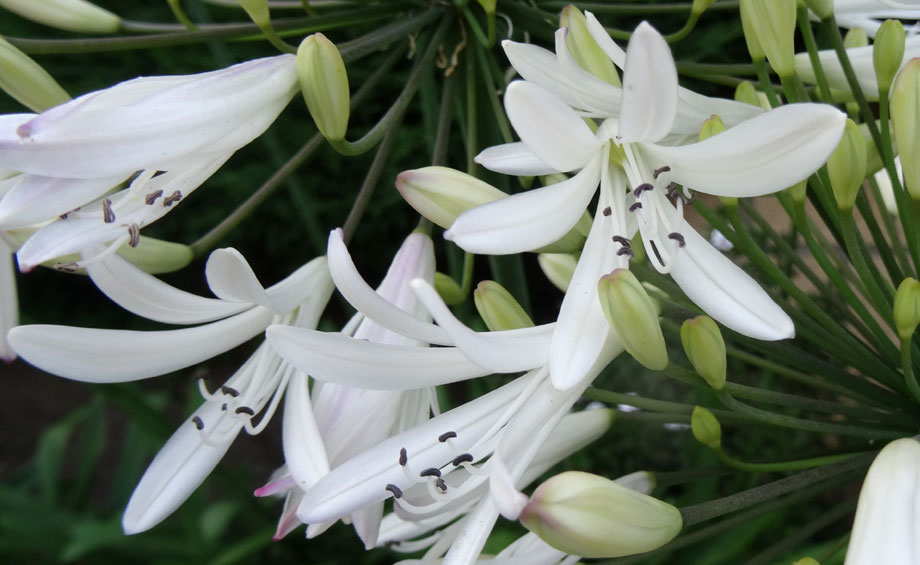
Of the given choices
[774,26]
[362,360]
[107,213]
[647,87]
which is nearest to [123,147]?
[107,213]

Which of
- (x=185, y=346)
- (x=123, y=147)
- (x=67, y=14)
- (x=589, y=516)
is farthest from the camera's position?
(x=67, y=14)

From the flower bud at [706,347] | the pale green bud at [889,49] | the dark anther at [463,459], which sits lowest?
the dark anther at [463,459]

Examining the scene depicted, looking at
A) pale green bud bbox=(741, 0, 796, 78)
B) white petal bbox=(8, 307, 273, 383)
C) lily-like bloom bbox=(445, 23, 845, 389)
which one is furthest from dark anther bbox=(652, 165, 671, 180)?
white petal bbox=(8, 307, 273, 383)

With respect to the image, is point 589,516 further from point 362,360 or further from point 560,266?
point 560,266

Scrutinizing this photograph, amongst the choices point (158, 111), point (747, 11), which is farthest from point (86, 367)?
point (747, 11)

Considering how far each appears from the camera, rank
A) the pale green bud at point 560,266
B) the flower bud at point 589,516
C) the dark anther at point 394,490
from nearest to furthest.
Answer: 1. the flower bud at point 589,516
2. the dark anther at point 394,490
3. the pale green bud at point 560,266

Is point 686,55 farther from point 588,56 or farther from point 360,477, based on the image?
point 360,477

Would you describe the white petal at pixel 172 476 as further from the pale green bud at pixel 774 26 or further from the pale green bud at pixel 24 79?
the pale green bud at pixel 774 26

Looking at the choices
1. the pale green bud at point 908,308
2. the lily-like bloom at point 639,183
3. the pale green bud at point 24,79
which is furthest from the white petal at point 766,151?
the pale green bud at point 24,79
